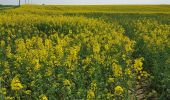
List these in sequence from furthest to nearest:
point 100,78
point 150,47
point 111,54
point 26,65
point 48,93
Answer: point 150,47, point 111,54, point 26,65, point 100,78, point 48,93

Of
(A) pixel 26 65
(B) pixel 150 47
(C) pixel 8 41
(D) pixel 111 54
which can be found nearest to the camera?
(A) pixel 26 65

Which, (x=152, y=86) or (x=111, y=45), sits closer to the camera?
(x=152, y=86)

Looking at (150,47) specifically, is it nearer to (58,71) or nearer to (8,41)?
(58,71)

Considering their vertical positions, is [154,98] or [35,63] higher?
[35,63]

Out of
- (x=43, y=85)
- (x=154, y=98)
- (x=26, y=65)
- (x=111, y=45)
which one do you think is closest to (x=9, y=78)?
(x=26, y=65)

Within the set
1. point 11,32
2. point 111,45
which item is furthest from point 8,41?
point 111,45

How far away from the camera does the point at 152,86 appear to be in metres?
9.97

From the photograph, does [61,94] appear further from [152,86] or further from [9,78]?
[152,86]

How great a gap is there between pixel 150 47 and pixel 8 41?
17.6 ft

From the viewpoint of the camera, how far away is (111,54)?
1188 cm

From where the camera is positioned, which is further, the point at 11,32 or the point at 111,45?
the point at 11,32

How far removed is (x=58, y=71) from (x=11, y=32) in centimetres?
943

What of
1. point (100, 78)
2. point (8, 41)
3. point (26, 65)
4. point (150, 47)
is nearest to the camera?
point (100, 78)

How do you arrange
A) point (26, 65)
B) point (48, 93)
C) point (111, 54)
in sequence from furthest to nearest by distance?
point (111, 54)
point (26, 65)
point (48, 93)
